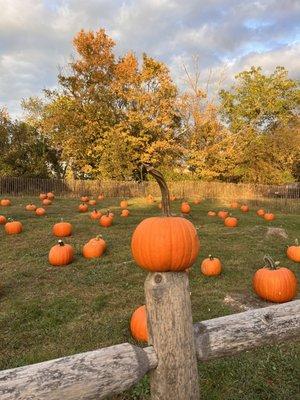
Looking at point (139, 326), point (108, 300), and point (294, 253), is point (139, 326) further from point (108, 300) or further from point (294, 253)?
point (294, 253)

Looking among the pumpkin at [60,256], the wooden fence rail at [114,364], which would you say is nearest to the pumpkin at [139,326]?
the wooden fence rail at [114,364]

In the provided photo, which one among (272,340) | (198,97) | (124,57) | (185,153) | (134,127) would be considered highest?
(124,57)

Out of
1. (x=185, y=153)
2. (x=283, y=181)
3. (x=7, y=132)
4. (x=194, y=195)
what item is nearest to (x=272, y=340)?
(x=194, y=195)

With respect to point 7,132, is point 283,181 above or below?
below

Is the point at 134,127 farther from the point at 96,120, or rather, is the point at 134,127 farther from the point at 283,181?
the point at 283,181

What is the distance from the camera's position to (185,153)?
36469 millimetres

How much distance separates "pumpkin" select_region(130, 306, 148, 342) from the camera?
536cm

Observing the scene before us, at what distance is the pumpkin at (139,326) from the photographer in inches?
211

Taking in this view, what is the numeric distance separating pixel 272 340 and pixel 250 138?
38803 millimetres

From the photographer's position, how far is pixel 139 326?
544 centimetres

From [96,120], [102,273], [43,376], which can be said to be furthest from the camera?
[96,120]

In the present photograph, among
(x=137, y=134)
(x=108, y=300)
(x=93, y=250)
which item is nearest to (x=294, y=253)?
(x=93, y=250)

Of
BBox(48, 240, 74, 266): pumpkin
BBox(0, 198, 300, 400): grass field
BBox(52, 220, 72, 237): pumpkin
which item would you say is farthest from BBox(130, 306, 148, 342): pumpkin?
BBox(52, 220, 72, 237): pumpkin

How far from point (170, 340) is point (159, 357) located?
141 millimetres
